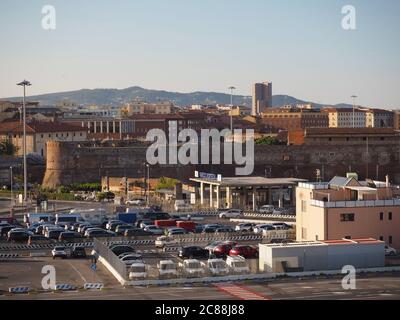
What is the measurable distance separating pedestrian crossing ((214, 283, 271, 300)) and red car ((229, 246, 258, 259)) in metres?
2.79

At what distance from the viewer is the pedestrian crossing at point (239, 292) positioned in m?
14.5

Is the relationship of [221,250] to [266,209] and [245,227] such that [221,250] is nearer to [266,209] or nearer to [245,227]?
[245,227]

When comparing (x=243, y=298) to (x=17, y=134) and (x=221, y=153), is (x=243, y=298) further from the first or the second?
(x=17, y=134)

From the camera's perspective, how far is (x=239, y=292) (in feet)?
49.1

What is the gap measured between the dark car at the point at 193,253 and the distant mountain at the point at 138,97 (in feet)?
493

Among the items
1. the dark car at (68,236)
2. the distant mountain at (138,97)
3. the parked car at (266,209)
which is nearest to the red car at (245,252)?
the dark car at (68,236)

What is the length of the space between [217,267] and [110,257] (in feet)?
7.87

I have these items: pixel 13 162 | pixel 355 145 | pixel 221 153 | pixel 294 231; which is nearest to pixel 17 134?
pixel 13 162

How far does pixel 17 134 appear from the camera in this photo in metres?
49.7

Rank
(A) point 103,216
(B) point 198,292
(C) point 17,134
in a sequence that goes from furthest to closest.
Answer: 1. (C) point 17,134
2. (A) point 103,216
3. (B) point 198,292

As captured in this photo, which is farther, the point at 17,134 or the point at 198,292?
the point at 17,134

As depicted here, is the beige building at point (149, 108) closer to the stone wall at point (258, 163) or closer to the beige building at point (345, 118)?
the beige building at point (345, 118)
